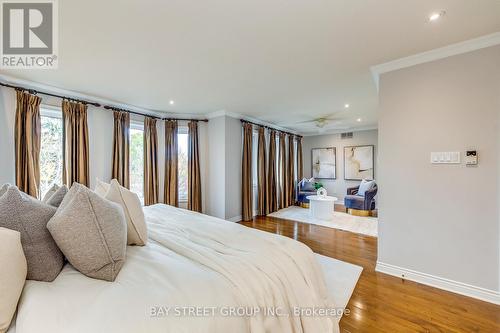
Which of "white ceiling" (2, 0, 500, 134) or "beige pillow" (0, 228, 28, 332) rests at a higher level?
"white ceiling" (2, 0, 500, 134)

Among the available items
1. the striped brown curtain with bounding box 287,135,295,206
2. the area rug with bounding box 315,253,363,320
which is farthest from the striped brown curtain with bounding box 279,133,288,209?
the area rug with bounding box 315,253,363,320

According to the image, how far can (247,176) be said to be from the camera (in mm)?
4969

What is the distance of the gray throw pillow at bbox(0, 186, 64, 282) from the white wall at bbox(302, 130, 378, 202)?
6.99 meters

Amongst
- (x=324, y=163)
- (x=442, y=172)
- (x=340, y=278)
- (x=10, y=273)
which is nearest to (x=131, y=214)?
(x=10, y=273)

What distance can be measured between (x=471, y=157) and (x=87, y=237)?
3.11 metres

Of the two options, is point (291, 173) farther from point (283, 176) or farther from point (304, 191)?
point (304, 191)

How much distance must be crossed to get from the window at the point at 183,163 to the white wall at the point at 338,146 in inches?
175

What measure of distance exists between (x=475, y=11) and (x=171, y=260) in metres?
2.80

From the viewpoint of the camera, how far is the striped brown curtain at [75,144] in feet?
10.3

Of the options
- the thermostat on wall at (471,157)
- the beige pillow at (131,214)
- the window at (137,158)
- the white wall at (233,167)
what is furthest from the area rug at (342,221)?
the beige pillow at (131,214)

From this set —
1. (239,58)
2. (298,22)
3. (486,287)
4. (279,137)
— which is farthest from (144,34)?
(279,137)

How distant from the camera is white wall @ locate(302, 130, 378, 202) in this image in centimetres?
638

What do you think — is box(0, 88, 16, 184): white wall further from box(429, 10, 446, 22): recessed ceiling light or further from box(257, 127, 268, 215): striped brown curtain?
box(429, 10, 446, 22): recessed ceiling light

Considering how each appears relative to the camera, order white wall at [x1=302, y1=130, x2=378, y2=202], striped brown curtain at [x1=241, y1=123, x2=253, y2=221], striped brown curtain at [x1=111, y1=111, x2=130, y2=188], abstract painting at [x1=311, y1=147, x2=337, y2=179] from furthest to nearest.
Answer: abstract painting at [x1=311, y1=147, x2=337, y2=179], white wall at [x1=302, y1=130, x2=378, y2=202], striped brown curtain at [x1=241, y1=123, x2=253, y2=221], striped brown curtain at [x1=111, y1=111, x2=130, y2=188]
